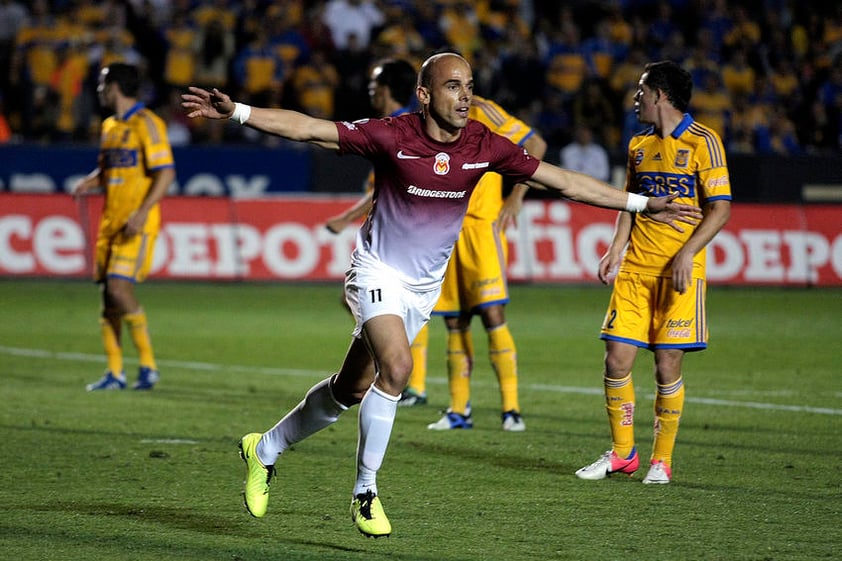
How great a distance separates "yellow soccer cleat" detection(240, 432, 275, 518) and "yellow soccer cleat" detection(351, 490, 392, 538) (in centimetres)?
52

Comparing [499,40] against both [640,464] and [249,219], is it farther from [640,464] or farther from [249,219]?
[640,464]

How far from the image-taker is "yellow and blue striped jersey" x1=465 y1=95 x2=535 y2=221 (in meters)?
9.32

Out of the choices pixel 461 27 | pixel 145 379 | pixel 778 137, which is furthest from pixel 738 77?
pixel 145 379

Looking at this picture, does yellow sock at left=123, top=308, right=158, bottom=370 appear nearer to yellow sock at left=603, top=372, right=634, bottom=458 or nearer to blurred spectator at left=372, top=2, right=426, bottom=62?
yellow sock at left=603, top=372, right=634, bottom=458

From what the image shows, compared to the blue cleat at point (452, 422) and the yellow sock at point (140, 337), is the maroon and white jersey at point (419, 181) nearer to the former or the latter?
the blue cleat at point (452, 422)

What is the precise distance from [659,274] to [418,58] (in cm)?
1500

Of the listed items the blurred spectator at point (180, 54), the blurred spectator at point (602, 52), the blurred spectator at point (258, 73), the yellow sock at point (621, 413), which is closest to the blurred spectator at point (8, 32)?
the blurred spectator at point (180, 54)

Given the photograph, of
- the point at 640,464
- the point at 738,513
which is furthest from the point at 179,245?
the point at 738,513

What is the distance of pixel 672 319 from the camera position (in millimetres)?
7285

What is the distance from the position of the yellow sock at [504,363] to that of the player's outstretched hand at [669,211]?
291 centimetres

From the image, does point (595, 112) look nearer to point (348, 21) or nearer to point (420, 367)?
point (348, 21)

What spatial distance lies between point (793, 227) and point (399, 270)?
564 inches

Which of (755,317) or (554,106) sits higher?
(554,106)

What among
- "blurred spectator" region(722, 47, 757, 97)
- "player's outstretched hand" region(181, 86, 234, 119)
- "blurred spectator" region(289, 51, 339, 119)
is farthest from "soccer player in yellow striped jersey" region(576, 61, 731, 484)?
"blurred spectator" region(722, 47, 757, 97)
